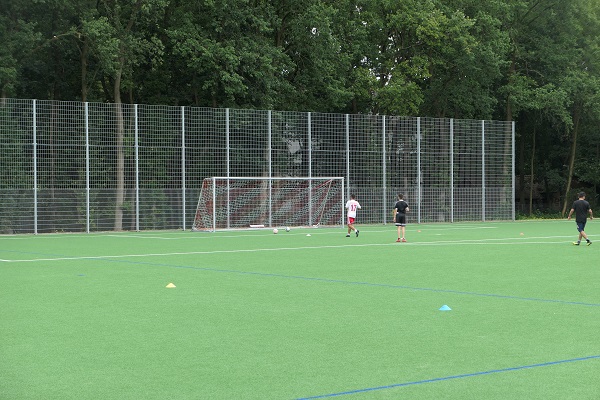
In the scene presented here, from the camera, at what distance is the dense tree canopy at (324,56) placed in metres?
38.0

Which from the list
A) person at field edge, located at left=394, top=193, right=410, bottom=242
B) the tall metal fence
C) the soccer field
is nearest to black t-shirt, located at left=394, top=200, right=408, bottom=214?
person at field edge, located at left=394, top=193, right=410, bottom=242

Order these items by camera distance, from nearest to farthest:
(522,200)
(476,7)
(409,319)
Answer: (409,319) → (476,7) → (522,200)

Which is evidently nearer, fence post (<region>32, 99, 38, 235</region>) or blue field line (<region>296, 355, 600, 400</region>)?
blue field line (<region>296, 355, 600, 400</region>)

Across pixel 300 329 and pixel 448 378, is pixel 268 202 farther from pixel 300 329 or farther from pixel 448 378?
pixel 448 378

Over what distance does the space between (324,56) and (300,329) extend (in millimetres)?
35023

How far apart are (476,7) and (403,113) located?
844 cm

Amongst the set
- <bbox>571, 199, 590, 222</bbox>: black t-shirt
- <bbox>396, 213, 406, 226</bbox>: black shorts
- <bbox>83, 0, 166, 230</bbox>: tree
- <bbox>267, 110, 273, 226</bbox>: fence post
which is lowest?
<bbox>396, 213, 406, 226</bbox>: black shorts

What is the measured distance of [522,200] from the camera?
59.2m

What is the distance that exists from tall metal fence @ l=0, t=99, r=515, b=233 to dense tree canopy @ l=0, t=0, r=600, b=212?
3.12 metres

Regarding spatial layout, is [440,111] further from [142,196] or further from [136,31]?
[142,196]

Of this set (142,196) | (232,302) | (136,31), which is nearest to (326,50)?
(136,31)

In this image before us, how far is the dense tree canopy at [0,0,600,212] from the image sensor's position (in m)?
38.0

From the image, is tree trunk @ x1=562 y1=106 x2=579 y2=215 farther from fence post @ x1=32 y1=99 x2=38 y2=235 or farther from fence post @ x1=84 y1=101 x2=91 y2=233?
A: fence post @ x1=32 y1=99 x2=38 y2=235

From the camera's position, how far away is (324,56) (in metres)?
42.8
